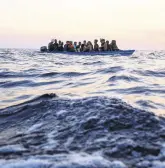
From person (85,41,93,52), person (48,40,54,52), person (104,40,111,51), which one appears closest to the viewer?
person (104,40,111,51)

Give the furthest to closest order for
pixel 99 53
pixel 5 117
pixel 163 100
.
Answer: pixel 99 53 → pixel 163 100 → pixel 5 117

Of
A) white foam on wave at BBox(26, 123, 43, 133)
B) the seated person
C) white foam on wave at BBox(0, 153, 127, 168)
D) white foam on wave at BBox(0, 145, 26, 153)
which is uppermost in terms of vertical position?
the seated person

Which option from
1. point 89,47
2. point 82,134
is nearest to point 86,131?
point 82,134

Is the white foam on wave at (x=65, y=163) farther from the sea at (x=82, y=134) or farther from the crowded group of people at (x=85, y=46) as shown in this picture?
the crowded group of people at (x=85, y=46)

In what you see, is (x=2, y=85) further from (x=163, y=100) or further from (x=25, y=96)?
(x=163, y=100)

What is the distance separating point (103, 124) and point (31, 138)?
927 millimetres

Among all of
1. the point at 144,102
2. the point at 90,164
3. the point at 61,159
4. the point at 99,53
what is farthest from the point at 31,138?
the point at 99,53

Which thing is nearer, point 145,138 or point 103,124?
point 145,138

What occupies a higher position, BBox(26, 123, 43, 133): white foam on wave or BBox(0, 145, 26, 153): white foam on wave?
BBox(0, 145, 26, 153): white foam on wave

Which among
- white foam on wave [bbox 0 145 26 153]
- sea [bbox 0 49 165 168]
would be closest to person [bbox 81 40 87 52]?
sea [bbox 0 49 165 168]

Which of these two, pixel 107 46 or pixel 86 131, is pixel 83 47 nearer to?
pixel 107 46

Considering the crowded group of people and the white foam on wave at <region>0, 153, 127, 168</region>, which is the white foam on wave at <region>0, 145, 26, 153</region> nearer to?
the white foam on wave at <region>0, 153, 127, 168</region>

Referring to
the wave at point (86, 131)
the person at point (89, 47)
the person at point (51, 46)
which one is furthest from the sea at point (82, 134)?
the person at point (51, 46)

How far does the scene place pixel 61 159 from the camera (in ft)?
8.89
